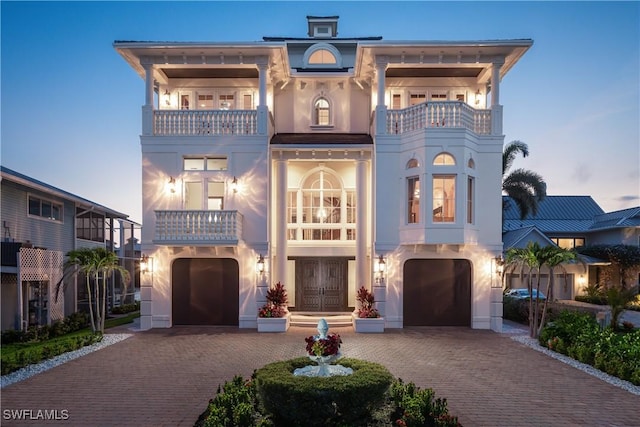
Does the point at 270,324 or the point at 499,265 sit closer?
the point at 270,324

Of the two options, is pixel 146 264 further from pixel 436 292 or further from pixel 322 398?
pixel 322 398

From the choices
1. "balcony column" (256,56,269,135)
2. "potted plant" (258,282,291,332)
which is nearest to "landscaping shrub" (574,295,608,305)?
"potted plant" (258,282,291,332)

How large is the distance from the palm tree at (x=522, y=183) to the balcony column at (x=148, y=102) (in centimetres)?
1909

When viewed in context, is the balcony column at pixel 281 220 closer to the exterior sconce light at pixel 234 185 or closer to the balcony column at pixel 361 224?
the exterior sconce light at pixel 234 185

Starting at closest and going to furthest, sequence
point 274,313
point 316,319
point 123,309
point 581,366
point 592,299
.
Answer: point 581,366, point 274,313, point 316,319, point 123,309, point 592,299

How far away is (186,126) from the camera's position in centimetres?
1573

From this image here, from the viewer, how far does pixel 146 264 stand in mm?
15461

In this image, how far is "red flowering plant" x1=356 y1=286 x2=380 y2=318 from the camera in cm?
1507

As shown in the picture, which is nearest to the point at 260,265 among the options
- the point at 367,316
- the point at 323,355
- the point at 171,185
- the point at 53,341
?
the point at 367,316

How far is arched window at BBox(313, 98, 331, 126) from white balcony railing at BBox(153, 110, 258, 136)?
3.14 metres

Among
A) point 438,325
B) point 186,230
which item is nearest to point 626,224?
point 438,325

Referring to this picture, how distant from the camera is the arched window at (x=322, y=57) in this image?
1778 centimetres

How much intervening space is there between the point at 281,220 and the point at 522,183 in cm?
1587

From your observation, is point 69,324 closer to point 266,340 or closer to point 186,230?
point 186,230
